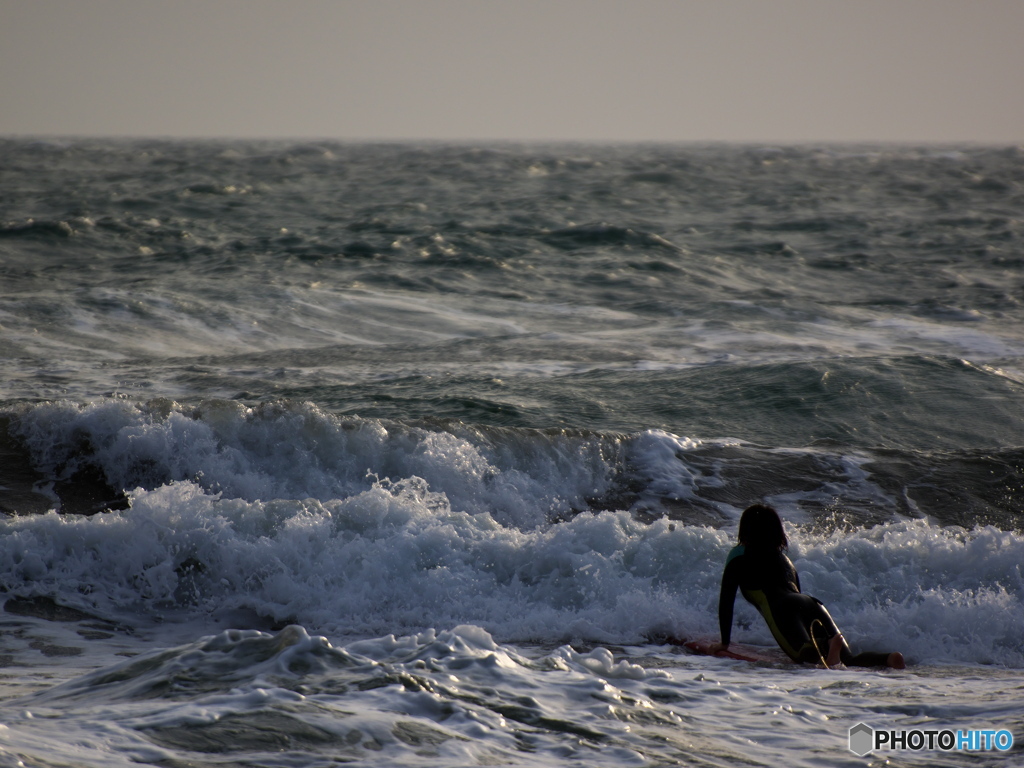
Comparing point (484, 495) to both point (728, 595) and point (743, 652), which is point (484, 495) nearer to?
point (728, 595)

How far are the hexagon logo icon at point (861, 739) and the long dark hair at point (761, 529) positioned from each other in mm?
1688

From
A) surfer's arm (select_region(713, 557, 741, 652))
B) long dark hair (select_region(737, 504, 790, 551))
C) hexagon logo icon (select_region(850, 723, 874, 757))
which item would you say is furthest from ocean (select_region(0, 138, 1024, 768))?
long dark hair (select_region(737, 504, 790, 551))

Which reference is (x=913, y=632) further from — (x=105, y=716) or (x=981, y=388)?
(x=981, y=388)

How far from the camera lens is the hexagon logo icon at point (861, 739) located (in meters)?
4.13

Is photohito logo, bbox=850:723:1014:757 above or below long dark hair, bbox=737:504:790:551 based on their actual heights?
below

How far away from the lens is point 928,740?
4.25 m

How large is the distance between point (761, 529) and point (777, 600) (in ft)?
1.43

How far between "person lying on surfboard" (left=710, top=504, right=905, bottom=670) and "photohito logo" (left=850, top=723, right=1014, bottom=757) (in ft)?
4.35

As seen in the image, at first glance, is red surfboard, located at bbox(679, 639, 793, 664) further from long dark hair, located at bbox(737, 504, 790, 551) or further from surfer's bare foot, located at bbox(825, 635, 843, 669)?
long dark hair, located at bbox(737, 504, 790, 551)

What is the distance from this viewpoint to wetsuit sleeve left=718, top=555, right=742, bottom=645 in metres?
A: 5.97

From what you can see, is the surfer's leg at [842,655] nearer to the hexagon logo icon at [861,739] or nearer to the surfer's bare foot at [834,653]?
the surfer's bare foot at [834,653]

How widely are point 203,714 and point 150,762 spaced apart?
1.31ft

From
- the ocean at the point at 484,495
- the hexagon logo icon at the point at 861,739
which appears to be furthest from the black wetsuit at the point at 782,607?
the hexagon logo icon at the point at 861,739

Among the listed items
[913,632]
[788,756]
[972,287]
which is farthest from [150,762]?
[972,287]
